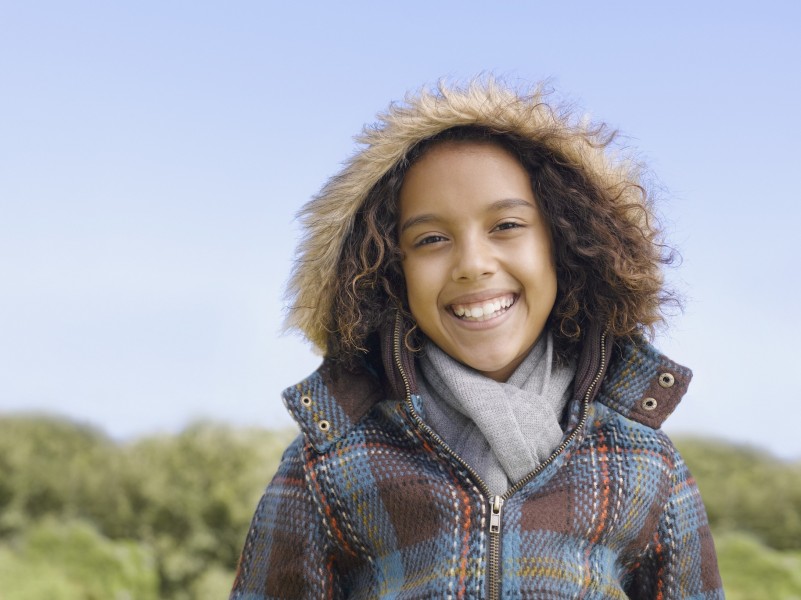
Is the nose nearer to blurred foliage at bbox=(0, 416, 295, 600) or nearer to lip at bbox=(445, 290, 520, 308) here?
lip at bbox=(445, 290, 520, 308)

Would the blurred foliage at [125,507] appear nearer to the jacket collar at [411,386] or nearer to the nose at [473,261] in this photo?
the jacket collar at [411,386]

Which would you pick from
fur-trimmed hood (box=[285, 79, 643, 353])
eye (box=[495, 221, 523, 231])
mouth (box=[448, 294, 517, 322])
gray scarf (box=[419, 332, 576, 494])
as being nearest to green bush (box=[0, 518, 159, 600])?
fur-trimmed hood (box=[285, 79, 643, 353])

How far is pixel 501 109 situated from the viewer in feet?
6.85

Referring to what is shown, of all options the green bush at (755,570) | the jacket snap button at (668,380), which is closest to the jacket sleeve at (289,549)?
the jacket snap button at (668,380)

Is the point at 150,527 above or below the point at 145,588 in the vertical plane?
above

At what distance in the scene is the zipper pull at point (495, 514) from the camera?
6.20ft

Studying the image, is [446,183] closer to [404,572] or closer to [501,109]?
[501,109]

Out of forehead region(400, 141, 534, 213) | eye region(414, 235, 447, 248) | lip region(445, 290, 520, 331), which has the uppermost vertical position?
forehead region(400, 141, 534, 213)

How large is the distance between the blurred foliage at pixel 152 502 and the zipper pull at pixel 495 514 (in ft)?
9.81

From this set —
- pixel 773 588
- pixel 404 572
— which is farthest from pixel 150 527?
pixel 404 572

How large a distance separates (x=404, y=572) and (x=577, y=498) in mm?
403

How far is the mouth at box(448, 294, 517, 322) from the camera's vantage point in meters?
2.05

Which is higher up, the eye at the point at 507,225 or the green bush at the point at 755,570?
the eye at the point at 507,225

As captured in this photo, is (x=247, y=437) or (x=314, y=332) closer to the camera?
(x=314, y=332)
